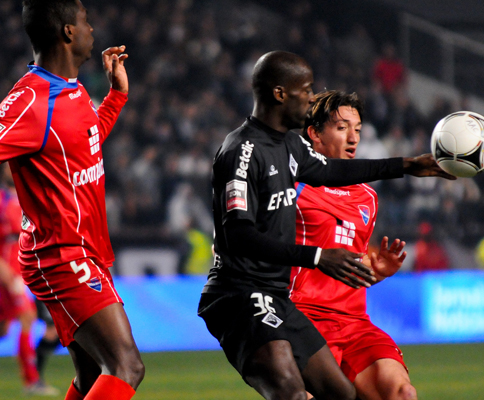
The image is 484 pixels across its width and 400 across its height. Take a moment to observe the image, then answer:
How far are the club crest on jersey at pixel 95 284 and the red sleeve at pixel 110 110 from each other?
85cm

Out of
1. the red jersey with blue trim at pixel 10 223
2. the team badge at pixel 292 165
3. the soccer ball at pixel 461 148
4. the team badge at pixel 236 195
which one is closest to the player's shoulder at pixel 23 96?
the team badge at pixel 236 195

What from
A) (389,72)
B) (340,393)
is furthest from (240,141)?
(389,72)

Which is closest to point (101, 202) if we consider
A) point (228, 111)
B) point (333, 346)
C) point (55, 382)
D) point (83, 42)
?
point (83, 42)

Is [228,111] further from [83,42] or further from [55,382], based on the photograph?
[83,42]

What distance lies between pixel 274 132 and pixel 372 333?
1.27 meters

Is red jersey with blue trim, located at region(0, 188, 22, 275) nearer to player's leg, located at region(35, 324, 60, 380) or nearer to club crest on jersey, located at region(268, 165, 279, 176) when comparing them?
player's leg, located at region(35, 324, 60, 380)

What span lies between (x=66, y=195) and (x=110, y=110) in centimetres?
84

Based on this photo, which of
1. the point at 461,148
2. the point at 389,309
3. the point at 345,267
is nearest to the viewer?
the point at 345,267

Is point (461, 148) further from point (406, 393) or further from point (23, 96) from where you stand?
point (23, 96)

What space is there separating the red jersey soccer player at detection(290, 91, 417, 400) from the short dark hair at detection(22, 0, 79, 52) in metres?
1.51

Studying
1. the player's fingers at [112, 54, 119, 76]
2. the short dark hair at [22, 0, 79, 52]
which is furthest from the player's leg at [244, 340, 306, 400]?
the player's fingers at [112, 54, 119, 76]

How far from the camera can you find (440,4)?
18234 millimetres

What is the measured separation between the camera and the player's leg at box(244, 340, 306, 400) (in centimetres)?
329

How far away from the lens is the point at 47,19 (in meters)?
3.56
